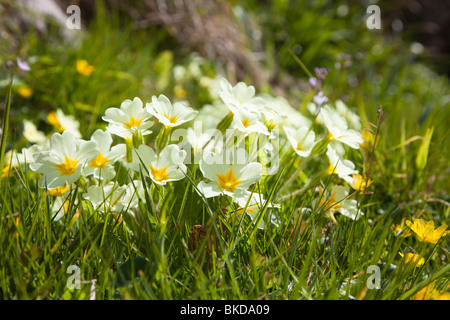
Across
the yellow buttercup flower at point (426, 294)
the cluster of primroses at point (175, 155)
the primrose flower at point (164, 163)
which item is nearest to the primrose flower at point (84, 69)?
the cluster of primroses at point (175, 155)

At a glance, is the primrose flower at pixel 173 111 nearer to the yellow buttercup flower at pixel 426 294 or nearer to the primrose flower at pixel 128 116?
the primrose flower at pixel 128 116

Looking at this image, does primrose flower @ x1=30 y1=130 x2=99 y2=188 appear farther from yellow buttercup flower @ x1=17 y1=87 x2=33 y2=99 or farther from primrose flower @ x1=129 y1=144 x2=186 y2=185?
yellow buttercup flower @ x1=17 y1=87 x2=33 y2=99

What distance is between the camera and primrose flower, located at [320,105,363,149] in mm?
1135

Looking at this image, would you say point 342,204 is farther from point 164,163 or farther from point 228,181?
point 164,163

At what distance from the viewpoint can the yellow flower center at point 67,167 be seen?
102 centimetres

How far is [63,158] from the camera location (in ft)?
3.36

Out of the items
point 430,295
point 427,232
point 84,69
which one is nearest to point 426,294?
point 430,295

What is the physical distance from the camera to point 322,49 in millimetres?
3645

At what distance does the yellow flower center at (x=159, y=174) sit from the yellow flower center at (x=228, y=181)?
0.13 m

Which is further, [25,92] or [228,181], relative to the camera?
[25,92]

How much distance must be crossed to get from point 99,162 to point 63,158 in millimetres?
86
